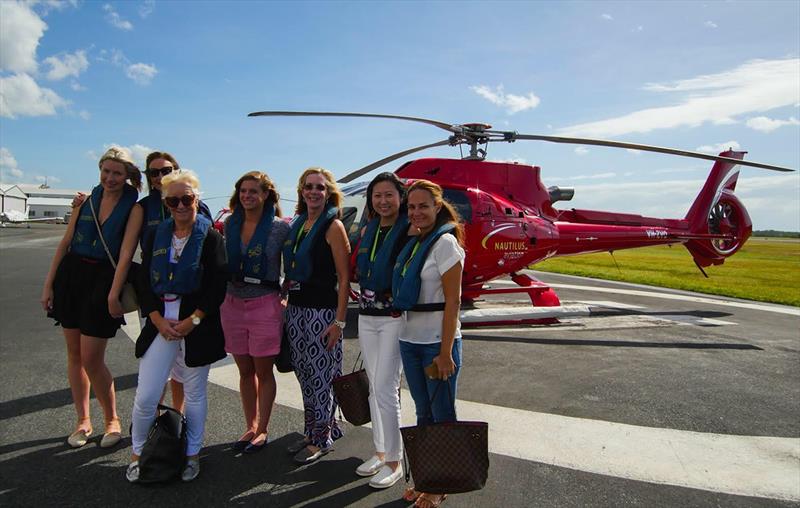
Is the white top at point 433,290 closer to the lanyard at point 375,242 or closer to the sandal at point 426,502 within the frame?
the lanyard at point 375,242

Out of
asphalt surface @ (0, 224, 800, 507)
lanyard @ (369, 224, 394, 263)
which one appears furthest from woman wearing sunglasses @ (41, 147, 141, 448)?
lanyard @ (369, 224, 394, 263)

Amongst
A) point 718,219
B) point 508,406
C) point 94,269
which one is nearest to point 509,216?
point 508,406

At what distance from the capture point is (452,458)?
241 centimetres

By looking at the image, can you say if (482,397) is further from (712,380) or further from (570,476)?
(712,380)

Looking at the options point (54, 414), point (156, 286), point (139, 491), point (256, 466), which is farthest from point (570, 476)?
point (54, 414)

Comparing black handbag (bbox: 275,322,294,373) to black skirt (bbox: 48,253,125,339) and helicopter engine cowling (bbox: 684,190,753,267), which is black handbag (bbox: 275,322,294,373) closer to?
black skirt (bbox: 48,253,125,339)

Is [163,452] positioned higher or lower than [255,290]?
lower

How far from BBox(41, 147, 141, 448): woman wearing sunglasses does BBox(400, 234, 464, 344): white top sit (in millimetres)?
1989

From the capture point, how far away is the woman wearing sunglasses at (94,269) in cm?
314

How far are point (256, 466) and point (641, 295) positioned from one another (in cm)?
1158

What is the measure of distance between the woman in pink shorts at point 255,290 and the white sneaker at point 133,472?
0.63 m

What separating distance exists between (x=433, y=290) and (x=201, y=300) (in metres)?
1.45

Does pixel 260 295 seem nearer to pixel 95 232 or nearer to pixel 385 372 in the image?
pixel 385 372

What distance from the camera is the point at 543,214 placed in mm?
8344
